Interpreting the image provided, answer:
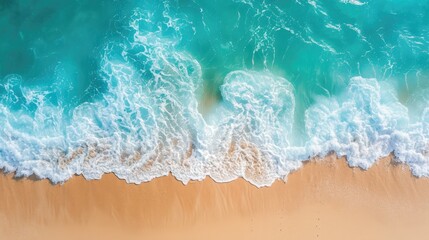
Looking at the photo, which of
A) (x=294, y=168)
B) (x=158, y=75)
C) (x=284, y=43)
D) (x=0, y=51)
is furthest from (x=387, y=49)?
(x=0, y=51)

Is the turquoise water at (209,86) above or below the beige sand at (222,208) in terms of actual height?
above

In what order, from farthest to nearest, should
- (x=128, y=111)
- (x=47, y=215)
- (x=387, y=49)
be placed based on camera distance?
(x=387, y=49) → (x=128, y=111) → (x=47, y=215)

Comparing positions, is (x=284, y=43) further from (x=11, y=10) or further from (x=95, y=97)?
(x=11, y=10)

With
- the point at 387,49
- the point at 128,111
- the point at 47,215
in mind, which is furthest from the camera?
the point at 387,49

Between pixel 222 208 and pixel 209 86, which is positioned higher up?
pixel 209 86

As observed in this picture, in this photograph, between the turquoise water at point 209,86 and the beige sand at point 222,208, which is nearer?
the beige sand at point 222,208

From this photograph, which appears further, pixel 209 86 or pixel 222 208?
pixel 209 86
